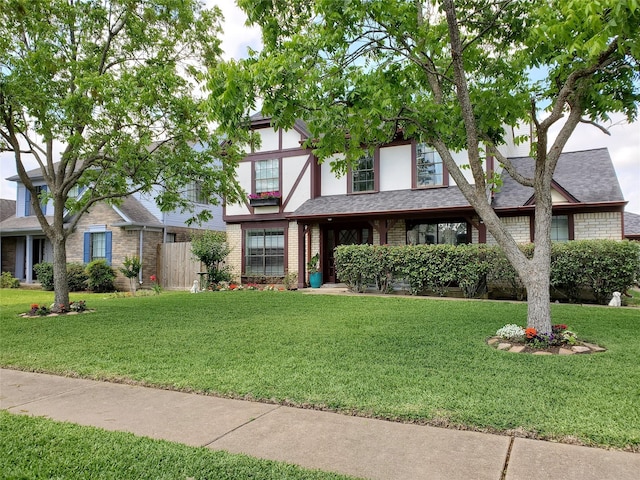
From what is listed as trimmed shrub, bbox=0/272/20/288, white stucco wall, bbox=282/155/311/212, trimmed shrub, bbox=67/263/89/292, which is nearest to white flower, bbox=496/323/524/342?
white stucco wall, bbox=282/155/311/212

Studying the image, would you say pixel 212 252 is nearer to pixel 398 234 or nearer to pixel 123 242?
pixel 123 242

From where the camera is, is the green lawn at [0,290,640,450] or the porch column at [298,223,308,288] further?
the porch column at [298,223,308,288]

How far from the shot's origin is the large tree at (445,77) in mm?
6289

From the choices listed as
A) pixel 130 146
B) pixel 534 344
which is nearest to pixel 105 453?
pixel 534 344

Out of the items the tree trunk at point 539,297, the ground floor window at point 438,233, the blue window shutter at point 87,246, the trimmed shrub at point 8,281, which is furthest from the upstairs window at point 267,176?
the tree trunk at point 539,297

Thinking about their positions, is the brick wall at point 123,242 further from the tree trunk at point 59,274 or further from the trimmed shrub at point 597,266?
the trimmed shrub at point 597,266

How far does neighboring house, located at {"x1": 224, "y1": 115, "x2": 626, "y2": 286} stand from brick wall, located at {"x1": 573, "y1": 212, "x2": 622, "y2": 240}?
2 centimetres

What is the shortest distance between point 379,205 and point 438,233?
2167 mm

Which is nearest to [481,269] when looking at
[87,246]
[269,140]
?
[269,140]

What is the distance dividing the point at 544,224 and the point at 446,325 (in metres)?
2.48

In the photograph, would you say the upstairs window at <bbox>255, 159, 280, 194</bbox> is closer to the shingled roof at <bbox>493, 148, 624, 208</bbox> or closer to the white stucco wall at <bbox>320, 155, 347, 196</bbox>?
the white stucco wall at <bbox>320, 155, 347, 196</bbox>

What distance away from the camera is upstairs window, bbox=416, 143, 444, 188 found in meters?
15.8

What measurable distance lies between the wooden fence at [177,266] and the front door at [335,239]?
16.4 ft

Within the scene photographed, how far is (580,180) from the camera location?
46.3ft
